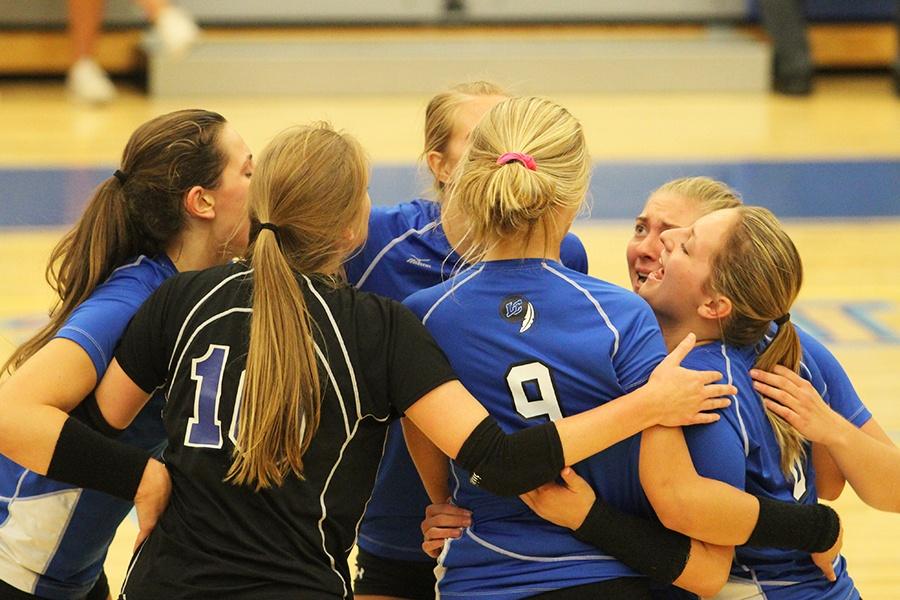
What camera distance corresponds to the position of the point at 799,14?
8.85m

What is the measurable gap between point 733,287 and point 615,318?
0.26 meters

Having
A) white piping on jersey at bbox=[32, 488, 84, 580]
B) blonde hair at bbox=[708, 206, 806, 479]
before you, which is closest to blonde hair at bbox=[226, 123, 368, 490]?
white piping on jersey at bbox=[32, 488, 84, 580]

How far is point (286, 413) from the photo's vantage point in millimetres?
1868

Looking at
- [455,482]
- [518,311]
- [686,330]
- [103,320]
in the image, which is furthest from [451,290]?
[103,320]

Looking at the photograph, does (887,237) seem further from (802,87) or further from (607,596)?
(607,596)

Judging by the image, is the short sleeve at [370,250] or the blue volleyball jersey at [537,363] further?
the short sleeve at [370,250]

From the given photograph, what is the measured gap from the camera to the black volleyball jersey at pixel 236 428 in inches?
73.9

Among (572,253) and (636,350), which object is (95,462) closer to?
(636,350)

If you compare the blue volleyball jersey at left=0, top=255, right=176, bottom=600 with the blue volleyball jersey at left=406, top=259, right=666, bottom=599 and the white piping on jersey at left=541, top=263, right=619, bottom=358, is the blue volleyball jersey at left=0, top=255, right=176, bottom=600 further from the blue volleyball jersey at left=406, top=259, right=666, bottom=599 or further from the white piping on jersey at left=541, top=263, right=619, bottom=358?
the white piping on jersey at left=541, top=263, right=619, bottom=358

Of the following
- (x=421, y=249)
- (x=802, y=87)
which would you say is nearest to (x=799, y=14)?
(x=802, y=87)

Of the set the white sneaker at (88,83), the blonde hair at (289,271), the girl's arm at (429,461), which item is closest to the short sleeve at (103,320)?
the blonde hair at (289,271)

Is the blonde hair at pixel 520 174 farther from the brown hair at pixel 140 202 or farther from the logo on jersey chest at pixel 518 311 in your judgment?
the brown hair at pixel 140 202

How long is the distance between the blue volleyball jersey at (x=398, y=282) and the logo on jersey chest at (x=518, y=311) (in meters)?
0.48

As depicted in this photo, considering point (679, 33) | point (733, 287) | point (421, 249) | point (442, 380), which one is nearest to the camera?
point (442, 380)
